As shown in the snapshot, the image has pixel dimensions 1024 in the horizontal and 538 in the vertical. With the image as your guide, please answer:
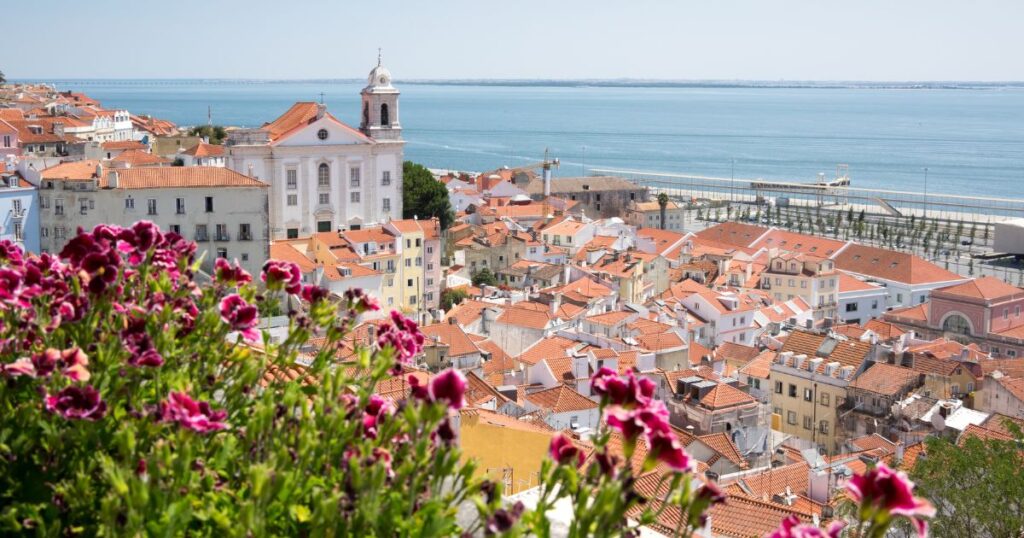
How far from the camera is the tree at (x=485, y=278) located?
33.5 metres

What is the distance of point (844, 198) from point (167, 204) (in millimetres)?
53191

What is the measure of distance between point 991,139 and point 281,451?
12726cm

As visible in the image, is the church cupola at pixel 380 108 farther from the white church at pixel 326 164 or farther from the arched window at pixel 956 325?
the arched window at pixel 956 325

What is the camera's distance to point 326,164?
34281 mm

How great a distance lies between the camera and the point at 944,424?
51.4 feet

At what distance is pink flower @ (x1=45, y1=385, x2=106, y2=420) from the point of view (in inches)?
91.9

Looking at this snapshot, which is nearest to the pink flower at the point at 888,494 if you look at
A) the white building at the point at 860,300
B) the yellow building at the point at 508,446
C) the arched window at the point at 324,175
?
the yellow building at the point at 508,446

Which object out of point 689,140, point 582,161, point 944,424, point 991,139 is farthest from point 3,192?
point 991,139

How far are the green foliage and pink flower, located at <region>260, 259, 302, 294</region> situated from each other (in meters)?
6.80

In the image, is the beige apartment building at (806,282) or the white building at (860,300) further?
the white building at (860,300)

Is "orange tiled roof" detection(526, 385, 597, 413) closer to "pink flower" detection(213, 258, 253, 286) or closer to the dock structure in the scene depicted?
"pink flower" detection(213, 258, 253, 286)

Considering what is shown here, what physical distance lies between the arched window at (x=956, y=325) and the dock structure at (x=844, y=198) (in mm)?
32433

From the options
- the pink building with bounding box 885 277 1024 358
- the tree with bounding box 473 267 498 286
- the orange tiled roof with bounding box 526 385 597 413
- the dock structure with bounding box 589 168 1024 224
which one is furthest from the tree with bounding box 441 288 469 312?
the dock structure with bounding box 589 168 1024 224

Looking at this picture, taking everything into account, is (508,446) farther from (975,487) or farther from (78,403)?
(78,403)
